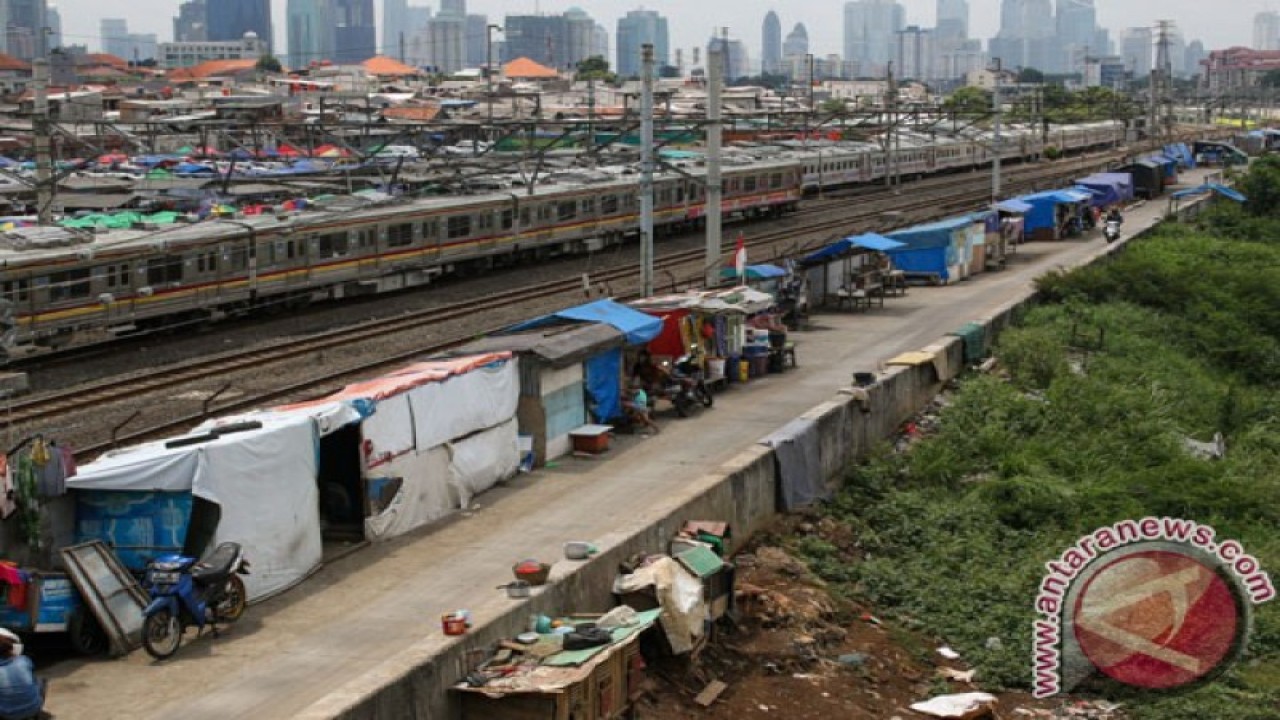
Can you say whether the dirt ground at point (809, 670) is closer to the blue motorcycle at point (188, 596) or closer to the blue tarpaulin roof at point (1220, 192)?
the blue motorcycle at point (188, 596)

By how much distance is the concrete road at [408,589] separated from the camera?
12078 millimetres

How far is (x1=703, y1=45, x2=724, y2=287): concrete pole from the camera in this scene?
30609 mm

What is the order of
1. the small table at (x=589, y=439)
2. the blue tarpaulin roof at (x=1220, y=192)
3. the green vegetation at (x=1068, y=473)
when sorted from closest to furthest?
the green vegetation at (x=1068, y=473) < the small table at (x=589, y=439) < the blue tarpaulin roof at (x=1220, y=192)

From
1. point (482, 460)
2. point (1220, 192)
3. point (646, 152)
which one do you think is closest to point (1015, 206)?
point (1220, 192)

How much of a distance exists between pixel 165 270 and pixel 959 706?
20221 mm

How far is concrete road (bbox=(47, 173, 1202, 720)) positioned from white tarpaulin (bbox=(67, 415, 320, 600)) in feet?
1.06

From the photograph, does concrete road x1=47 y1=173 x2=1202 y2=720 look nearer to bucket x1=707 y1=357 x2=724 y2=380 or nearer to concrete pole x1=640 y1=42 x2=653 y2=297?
bucket x1=707 y1=357 x2=724 y2=380

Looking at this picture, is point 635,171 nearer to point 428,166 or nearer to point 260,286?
point 428,166

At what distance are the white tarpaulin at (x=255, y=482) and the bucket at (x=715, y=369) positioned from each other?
1044 centimetres

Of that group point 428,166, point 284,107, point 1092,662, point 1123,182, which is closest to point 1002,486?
point 1092,662

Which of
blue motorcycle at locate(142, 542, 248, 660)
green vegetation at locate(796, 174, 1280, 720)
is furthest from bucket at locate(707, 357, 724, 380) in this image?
blue motorcycle at locate(142, 542, 248, 660)

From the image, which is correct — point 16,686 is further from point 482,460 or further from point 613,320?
point 613,320

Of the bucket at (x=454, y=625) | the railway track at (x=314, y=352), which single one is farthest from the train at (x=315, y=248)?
the bucket at (x=454, y=625)

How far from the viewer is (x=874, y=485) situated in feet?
72.1
